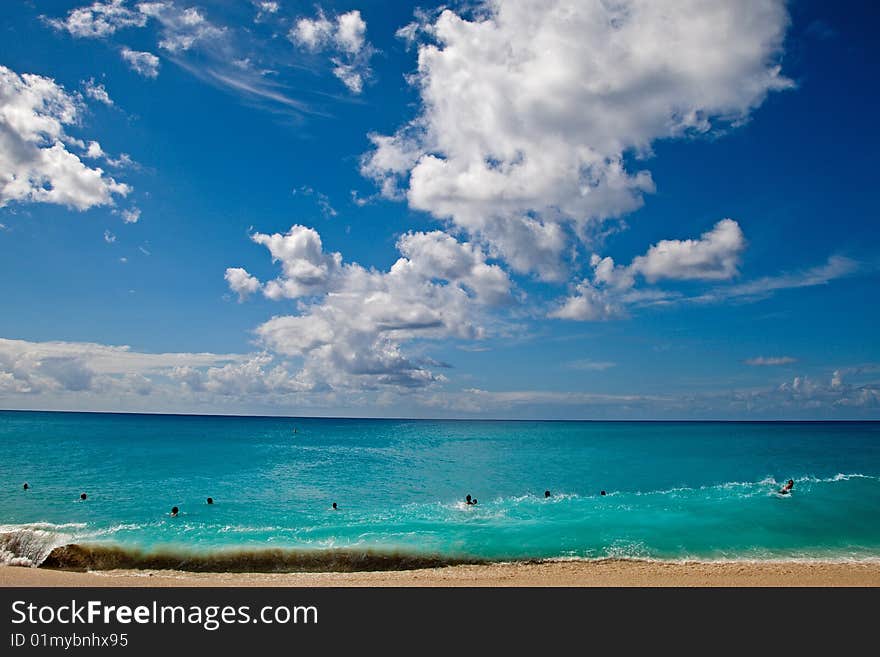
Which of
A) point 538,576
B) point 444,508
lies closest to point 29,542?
point 444,508

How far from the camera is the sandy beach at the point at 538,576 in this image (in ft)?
61.1

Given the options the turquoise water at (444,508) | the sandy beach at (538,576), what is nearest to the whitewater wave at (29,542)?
the turquoise water at (444,508)

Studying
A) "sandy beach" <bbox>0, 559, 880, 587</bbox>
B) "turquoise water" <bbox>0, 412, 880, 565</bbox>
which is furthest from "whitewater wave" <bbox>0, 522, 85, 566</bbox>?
"sandy beach" <bbox>0, 559, 880, 587</bbox>

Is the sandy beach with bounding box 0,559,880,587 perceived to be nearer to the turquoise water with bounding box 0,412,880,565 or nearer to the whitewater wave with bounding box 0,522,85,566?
the turquoise water with bounding box 0,412,880,565

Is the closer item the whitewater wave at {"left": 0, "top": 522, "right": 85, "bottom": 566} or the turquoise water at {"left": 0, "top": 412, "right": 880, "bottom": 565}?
the whitewater wave at {"left": 0, "top": 522, "right": 85, "bottom": 566}

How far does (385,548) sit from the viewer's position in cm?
2391

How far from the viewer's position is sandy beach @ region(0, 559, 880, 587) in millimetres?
18609

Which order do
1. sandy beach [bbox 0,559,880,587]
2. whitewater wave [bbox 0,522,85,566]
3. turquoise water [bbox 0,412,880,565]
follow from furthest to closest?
turquoise water [bbox 0,412,880,565]
whitewater wave [bbox 0,522,85,566]
sandy beach [bbox 0,559,880,587]

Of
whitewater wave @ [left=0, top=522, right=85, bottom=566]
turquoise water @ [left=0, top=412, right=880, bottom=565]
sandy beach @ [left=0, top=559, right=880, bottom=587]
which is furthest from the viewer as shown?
turquoise water @ [left=0, top=412, right=880, bottom=565]

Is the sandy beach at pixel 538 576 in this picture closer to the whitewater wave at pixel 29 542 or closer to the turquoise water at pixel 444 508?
the turquoise water at pixel 444 508

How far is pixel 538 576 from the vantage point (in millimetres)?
19797

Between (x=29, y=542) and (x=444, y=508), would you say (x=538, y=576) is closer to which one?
(x=444, y=508)
